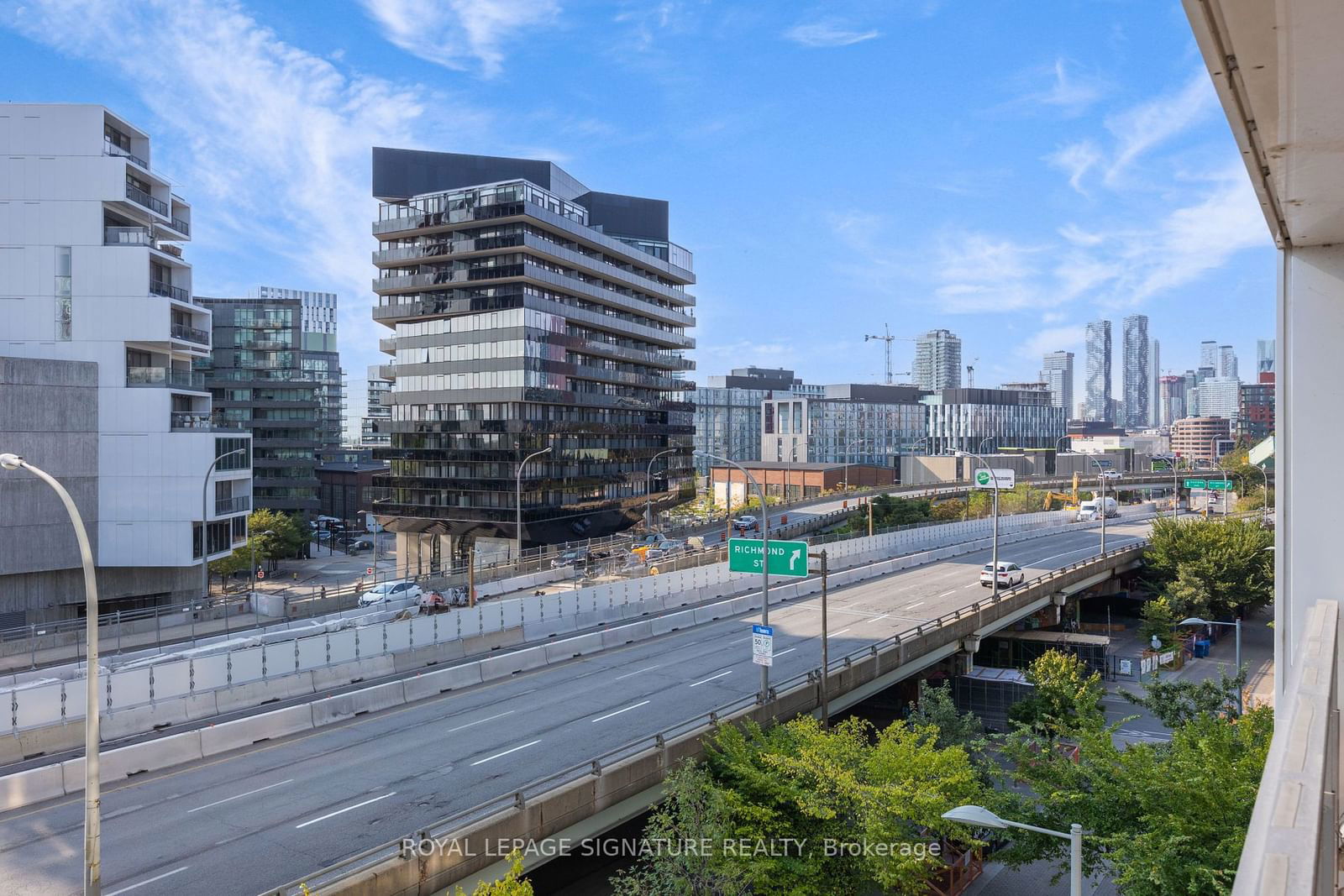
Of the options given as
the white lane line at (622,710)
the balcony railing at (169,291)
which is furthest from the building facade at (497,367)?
the white lane line at (622,710)

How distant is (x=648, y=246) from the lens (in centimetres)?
9419

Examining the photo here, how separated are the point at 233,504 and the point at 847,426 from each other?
13020 centimetres

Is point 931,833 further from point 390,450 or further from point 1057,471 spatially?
point 1057,471

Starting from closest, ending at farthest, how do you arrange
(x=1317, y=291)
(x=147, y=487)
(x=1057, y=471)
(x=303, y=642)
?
(x=1317, y=291), (x=303, y=642), (x=147, y=487), (x=1057, y=471)

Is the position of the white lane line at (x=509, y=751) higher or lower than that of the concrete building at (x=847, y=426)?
lower

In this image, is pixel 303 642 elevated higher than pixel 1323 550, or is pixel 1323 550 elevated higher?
pixel 1323 550

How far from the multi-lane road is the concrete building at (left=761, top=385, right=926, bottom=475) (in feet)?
428

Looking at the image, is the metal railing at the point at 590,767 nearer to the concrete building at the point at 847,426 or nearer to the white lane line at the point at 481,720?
the white lane line at the point at 481,720

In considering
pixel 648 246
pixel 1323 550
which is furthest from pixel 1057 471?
pixel 1323 550

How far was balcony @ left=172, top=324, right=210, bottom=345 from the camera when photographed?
1950 inches

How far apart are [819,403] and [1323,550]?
528ft

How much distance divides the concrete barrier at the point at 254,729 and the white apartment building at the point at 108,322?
82.5ft

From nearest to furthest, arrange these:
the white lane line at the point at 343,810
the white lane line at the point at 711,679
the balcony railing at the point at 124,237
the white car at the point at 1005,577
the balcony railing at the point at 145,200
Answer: the white lane line at the point at 343,810 → the white lane line at the point at 711,679 → the white car at the point at 1005,577 → the balcony railing at the point at 124,237 → the balcony railing at the point at 145,200

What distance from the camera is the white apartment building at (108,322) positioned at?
45781 millimetres
